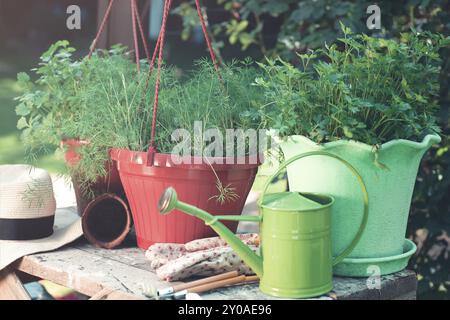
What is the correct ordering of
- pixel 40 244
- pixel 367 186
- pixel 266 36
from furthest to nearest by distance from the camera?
1. pixel 266 36
2. pixel 40 244
3. pixel 367 186

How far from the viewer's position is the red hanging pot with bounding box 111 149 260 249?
155 cm

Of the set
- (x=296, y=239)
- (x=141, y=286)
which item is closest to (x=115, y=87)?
(x=141, y=286)

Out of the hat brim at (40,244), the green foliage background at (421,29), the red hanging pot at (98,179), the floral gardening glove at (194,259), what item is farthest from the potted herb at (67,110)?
the green foliage background at (421,29)

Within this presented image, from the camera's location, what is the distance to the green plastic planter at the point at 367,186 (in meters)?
1.41

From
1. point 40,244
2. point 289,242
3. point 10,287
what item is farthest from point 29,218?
point 289,242

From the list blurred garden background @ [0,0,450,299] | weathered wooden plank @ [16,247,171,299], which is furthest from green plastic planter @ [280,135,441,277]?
blurred garden background @ [0,0,450,299]

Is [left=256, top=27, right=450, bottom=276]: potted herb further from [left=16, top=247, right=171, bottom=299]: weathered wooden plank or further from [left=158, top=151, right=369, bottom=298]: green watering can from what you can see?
[left=16, top=247, right=171, bottom=299]: weathered wooden plank

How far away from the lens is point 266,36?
11.2ft

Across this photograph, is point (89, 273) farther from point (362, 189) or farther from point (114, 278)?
point (362, 189)

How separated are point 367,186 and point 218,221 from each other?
32 cm

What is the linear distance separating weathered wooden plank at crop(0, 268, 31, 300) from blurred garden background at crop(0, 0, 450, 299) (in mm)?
303
